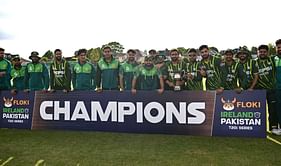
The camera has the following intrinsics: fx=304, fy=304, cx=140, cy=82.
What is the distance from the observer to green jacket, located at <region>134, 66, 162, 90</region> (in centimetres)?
780

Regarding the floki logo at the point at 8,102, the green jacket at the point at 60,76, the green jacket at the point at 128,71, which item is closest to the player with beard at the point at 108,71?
the green jacket at the point at 128,71

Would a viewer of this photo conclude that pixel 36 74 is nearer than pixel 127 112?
No

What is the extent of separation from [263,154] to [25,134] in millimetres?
5508

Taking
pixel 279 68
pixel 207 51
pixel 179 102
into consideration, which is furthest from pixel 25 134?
pixel 279 68

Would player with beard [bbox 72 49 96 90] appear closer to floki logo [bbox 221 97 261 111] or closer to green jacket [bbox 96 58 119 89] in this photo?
green jacket [bbox 96 58 119 89]

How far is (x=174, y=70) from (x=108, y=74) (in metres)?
1.73

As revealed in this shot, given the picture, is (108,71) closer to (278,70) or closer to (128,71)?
(128,71)

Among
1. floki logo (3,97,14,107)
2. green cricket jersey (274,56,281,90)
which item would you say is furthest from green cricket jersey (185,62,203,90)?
floki logo (3,97,14,107)

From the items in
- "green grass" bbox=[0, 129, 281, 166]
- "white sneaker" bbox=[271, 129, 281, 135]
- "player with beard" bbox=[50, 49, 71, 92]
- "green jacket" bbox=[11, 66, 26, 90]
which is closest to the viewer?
"green grass" bbox=[0, 129, 281, 166]

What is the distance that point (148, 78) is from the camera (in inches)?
308

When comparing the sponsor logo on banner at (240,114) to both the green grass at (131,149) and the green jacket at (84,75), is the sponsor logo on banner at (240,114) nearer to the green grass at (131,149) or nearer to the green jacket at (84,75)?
the green grass at (131,149)

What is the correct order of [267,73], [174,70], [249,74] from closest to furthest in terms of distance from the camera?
1. [267,73]
2. [249,74]
3. [174,70]

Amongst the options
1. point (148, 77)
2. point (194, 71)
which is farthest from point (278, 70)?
point (148, 77)

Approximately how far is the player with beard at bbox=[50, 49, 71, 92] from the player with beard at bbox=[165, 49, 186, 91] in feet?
9.00
